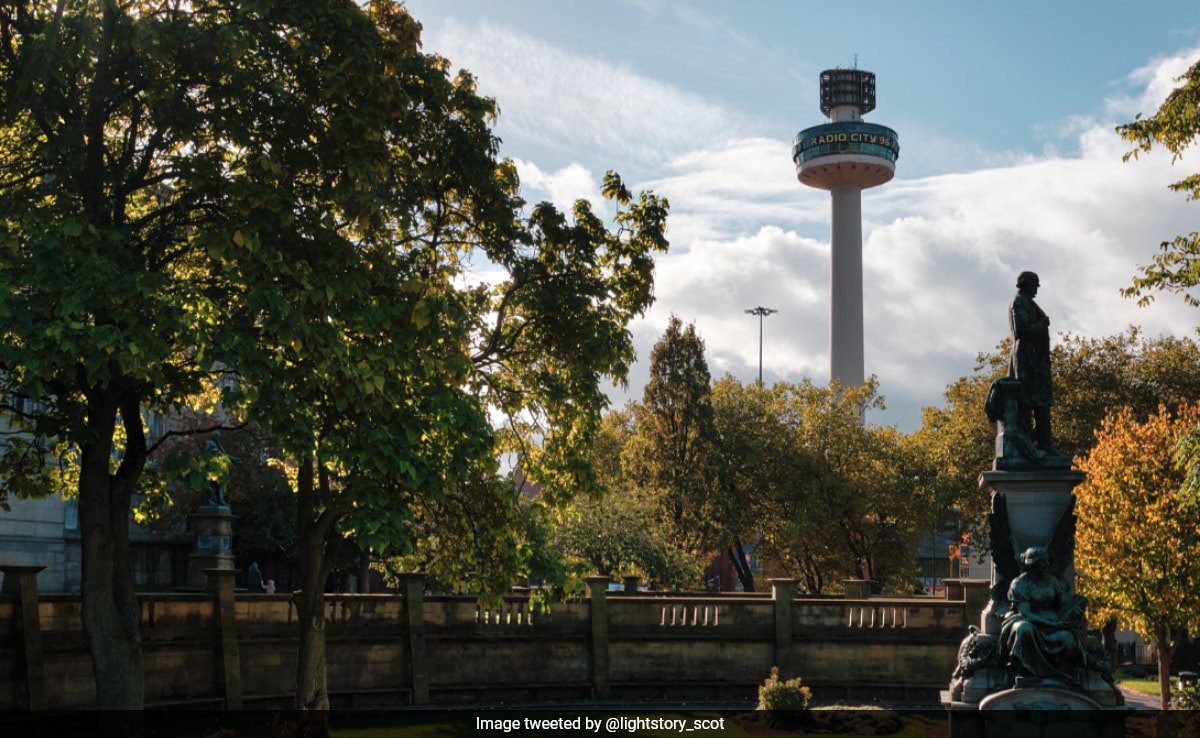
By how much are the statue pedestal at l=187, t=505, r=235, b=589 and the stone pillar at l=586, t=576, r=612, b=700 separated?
1027 centimetres

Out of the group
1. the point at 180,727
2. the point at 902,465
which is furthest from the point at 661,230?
the point at 902,465

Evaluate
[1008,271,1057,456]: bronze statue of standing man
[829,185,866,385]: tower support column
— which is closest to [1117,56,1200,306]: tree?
[1008,271,1057,456]: bronze statue of standing man

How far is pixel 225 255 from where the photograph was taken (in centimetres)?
1733

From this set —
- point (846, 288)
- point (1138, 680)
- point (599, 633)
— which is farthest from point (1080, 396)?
point (846, 288)

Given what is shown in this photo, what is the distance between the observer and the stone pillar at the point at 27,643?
78.1 feet

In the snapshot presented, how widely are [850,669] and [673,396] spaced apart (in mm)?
21771

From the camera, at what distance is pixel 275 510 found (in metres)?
49.1

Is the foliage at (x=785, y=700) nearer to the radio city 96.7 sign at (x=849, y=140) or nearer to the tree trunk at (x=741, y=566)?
the tree trunk at (x=741, y=566)

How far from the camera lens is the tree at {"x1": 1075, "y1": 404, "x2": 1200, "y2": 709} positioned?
28.9 meters

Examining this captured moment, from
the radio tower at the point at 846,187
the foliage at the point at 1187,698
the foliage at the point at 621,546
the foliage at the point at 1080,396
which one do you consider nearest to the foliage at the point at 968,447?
the foliage at the point at 1080,396

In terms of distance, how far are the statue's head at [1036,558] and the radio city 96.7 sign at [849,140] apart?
93640 millimetres

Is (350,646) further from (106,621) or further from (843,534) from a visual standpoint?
(843,534)

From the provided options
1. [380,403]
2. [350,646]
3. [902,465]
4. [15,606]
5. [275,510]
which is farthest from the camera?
[902,465]

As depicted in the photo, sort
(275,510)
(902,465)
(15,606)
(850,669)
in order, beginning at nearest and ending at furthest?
(15,606)
(850,669)
(275,510)
(902,465)
